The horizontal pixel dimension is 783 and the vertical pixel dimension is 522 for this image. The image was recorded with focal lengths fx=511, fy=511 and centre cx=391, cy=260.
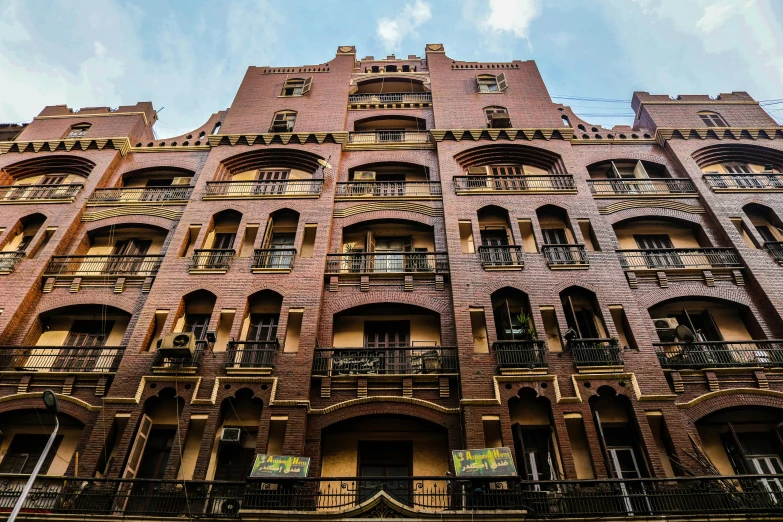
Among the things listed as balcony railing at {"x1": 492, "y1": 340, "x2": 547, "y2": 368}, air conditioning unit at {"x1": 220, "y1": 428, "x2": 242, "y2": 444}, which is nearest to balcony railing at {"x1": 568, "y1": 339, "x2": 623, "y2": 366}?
balcony railing at {"x1": 492, "y1": 340, "x2": 547, "y2": 368}

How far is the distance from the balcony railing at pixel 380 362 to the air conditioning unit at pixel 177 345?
3.72 meters

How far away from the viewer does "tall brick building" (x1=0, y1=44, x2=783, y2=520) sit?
43.7 ft

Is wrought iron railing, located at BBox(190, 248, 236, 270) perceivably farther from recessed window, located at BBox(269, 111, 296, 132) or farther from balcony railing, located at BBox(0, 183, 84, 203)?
recessed window, located at BBox(269, 111, 296, 132)

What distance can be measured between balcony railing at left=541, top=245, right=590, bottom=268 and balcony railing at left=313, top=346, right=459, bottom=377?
4997mm

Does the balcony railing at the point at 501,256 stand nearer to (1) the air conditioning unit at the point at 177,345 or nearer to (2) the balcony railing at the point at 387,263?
(2) the balcony railing at the point at 387,263

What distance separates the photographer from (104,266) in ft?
63.9

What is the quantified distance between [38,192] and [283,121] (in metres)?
11.2

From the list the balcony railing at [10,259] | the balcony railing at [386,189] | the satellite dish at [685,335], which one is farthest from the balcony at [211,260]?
the satellite dish at [685,335]

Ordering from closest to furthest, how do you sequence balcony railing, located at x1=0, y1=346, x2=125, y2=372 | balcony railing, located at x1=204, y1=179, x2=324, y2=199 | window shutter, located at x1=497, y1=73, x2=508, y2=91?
balcony railing, located at x1=0, y1=346, x2=125, y2=372 < balcony railing, located at x1=204, y1=179, x2=324, y2=199 < window shutter, located at x1=497, y1=73, x2=508, y2=91

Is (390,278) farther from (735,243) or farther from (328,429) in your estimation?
(735,243)

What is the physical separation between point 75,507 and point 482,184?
17.2 meters

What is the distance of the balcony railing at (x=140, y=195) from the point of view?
857 inches

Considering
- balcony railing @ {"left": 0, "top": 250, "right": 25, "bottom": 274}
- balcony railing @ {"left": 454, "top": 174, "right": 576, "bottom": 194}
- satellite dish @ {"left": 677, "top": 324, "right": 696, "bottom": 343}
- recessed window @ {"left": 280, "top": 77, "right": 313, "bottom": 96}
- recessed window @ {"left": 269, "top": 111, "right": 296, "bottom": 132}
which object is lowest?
satellite dish @ {"left": 677, "top": 324, "right": 696, "bottom": 343}

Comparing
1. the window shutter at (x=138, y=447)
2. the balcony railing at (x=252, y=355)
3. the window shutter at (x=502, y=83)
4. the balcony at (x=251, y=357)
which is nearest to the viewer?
the window shutter at (x=138, y=447)
